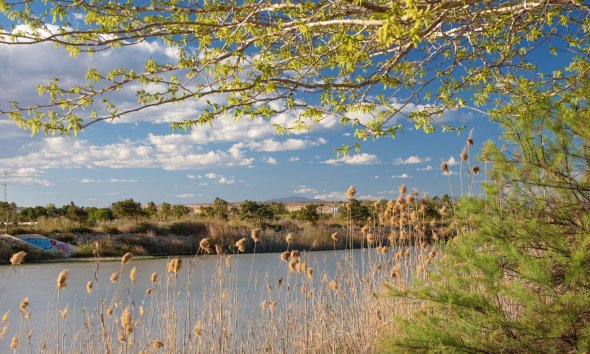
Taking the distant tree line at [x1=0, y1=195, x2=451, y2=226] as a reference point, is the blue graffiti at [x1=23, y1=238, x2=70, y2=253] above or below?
below

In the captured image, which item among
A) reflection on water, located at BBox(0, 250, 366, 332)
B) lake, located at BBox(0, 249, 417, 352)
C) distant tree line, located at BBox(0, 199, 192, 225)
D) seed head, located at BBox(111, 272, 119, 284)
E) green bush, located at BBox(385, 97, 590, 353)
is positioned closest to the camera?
green bush, located at BBox(385, 97, 590, 353)

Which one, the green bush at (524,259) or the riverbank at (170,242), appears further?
the riverbank at (170,242)

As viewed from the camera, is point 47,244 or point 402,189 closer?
point 402,189

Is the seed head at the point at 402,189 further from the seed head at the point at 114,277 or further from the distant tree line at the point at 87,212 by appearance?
the distant tree line at the point at 87,212

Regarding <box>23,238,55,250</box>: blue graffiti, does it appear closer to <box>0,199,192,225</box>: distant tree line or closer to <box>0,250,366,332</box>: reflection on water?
Answer: <box>0,250,366,332</box>: reflection on water

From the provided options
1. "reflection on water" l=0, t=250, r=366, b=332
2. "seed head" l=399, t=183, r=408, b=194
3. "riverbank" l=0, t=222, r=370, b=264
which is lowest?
"reflection on water" l=0, t=250, r=366, b=332

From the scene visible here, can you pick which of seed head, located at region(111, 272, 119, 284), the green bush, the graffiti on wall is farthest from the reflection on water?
the green bush

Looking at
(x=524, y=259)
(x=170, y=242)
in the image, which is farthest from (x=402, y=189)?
(x=170, y=242)

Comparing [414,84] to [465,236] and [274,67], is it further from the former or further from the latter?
[465,236]

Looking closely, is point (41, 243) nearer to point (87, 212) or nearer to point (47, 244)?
point (47, 244)

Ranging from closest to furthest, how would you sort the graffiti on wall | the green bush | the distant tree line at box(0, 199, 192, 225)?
1. the green bush
2. the graffiti on wall
3. the distant tree line at box(0, 199, 192, 225)

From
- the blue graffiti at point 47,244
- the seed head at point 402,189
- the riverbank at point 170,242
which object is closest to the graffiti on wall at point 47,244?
the blue graffiti at point 47,244

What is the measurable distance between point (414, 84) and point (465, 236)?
6.66 ft

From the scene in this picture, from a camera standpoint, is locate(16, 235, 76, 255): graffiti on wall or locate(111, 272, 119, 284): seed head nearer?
locate(111, 272, 119, 284): seed head
